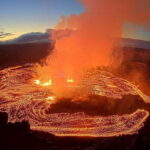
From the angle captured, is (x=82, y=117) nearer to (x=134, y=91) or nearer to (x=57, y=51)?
(x=134, y=91)

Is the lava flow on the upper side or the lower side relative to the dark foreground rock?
upper

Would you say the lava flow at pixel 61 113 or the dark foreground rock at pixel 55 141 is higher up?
Result: the lava flow at pixel 61 113

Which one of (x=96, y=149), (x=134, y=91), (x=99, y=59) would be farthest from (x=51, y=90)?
(x=99, y=59)

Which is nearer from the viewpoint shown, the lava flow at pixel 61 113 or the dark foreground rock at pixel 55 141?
the dark foreground rock at pixel 55 141

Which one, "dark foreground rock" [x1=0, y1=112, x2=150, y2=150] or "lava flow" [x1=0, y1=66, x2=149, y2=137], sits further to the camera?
"lava flow" [x1=0, y1=66, x2=149, y2=137]
